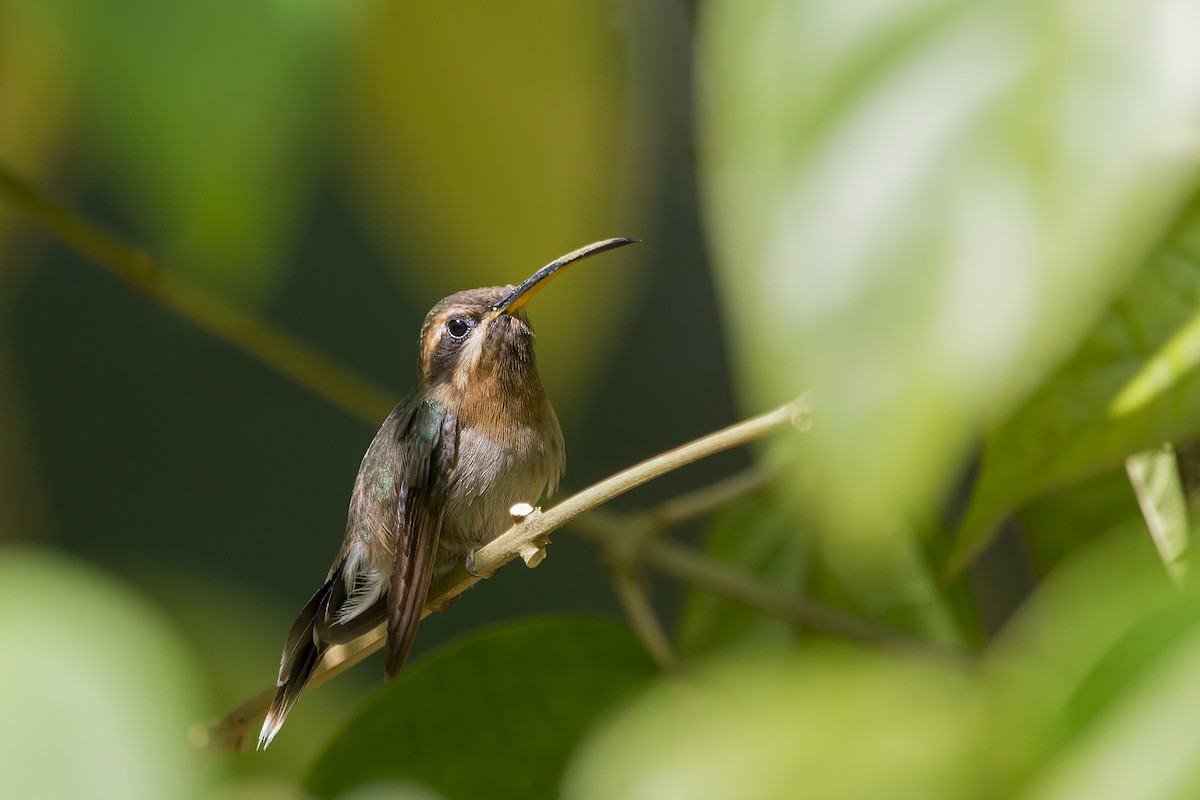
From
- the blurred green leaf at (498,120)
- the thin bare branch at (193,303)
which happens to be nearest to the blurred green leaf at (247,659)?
the thin bare branch at (193,303)

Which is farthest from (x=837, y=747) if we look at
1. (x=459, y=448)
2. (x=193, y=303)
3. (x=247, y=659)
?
(x=247, y=659)

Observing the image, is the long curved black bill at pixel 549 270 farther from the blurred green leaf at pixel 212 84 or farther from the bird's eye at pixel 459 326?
the blurred green leaf at pixel 212 84

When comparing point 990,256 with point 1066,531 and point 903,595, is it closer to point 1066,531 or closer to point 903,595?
point 1066,531

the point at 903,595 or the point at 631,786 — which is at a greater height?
the point at 903,595

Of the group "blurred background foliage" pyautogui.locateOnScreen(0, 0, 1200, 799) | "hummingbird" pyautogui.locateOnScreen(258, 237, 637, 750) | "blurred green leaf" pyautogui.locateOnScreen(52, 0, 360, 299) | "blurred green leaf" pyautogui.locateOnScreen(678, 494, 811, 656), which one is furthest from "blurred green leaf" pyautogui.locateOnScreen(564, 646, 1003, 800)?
"blurred green leaf" pyautogui.locateOnScreen(678, 494, 811, 656)

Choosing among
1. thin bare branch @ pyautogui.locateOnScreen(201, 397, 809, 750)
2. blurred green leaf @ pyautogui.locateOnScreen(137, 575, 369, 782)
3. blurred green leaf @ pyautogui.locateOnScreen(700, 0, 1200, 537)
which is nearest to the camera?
blurred green leaf @ pyautogui.locateOnScreen(700, 0, 1200, 537)

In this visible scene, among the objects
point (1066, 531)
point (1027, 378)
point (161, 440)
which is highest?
point (161, 440)

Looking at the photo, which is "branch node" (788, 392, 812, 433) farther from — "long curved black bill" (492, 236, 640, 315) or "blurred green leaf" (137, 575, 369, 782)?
"blurred green leaf" (137, 575, 369, 782)

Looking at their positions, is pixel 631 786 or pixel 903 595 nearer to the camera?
pixel 631 786

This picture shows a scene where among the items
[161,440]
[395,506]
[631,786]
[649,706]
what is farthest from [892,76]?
[161,440]
